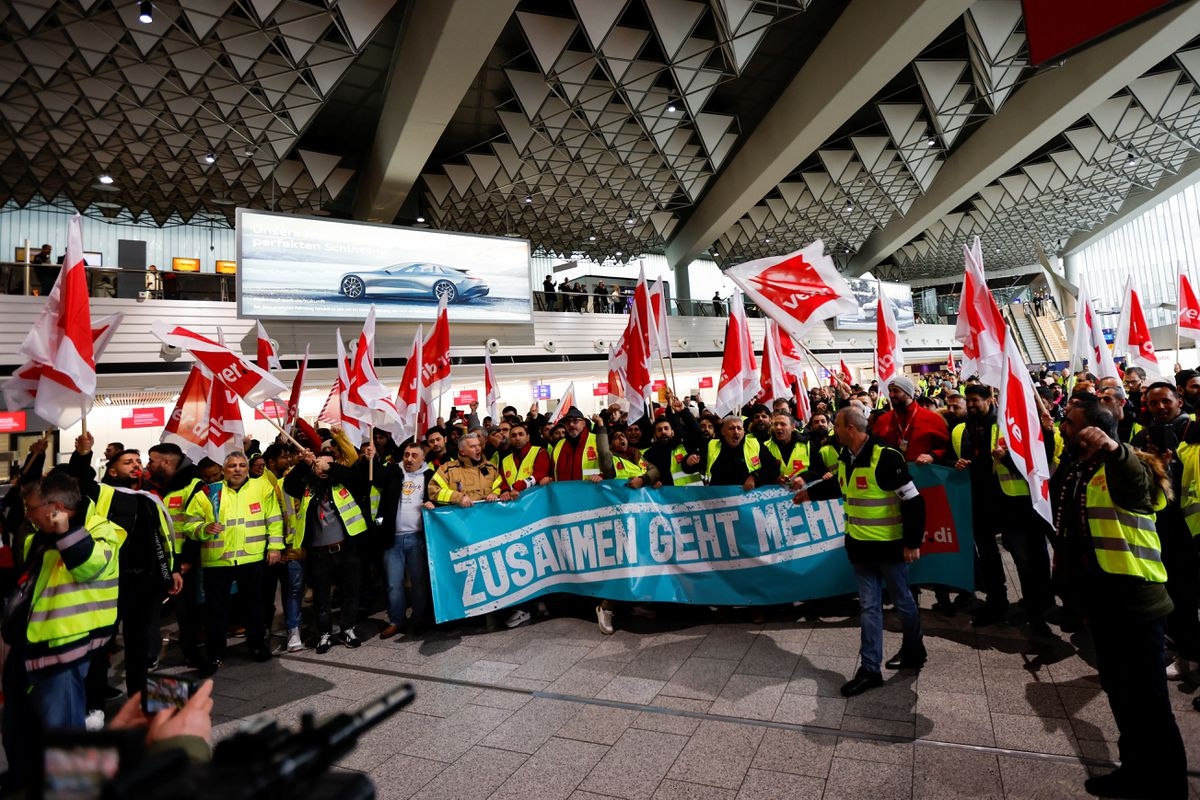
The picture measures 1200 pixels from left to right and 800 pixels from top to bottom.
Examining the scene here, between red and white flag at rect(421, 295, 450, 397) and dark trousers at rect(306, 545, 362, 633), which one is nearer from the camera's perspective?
dark trousers at rect(306, 545, 362, 633)

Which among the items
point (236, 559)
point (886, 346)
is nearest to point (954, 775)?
point (236, 559)

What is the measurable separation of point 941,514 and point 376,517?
510cm

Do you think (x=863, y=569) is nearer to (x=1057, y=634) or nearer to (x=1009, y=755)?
(x=1009, y=755)

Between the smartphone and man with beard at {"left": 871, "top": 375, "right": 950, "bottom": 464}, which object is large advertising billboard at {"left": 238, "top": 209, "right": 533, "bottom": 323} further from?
the smartphone

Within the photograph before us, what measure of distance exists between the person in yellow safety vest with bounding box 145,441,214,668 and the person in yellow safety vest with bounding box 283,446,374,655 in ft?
2.25

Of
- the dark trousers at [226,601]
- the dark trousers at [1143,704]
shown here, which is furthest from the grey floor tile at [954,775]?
the dark trousers at [226,601]

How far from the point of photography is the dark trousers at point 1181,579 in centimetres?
358

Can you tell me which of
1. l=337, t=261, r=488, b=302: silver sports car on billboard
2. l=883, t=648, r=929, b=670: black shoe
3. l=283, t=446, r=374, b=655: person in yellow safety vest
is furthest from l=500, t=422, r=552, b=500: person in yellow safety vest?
l=337, t=261, r=488, b=302: silver sports car on billboard

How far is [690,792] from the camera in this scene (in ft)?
9.15

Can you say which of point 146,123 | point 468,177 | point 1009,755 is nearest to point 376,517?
point 1009,755

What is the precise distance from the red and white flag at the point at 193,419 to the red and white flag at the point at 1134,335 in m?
12.1

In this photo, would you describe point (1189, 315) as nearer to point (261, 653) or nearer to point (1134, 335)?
point (1134, 335)

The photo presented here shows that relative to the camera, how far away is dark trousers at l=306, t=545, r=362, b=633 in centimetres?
511

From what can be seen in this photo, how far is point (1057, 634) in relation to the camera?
4266mm
